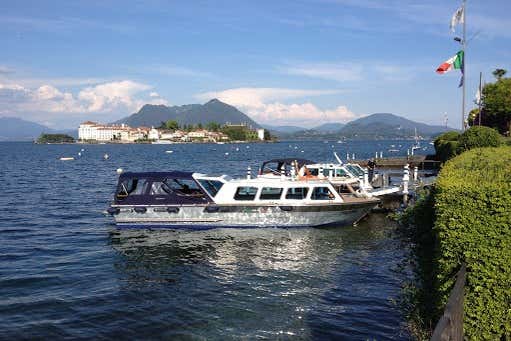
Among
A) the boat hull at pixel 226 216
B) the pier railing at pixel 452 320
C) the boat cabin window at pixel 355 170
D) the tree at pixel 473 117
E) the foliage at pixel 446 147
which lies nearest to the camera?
the pier railing at pixel 452 320

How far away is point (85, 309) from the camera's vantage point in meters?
13.3

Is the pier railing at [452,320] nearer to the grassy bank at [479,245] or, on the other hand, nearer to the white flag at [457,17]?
the grassy bank at [479,245]

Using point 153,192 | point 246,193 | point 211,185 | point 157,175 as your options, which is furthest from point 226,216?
point 157,175

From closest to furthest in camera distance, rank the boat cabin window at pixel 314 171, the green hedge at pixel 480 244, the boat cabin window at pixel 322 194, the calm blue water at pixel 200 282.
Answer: the green hedge at pixel 480 244 < the calm blue water at pixel 200 282 < the boat cabin window at pixel 322 194 < the boat cabin window at pixel 314 171

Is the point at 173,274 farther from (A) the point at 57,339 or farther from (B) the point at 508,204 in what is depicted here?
(B) the point at 508,204

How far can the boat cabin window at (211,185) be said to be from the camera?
78.9 feet

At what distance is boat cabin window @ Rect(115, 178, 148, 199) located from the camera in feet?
79.4

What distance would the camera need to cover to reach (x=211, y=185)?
2430cm

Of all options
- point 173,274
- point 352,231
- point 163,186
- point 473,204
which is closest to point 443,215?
point 473,204

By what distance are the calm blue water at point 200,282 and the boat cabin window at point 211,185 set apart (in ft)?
6.65

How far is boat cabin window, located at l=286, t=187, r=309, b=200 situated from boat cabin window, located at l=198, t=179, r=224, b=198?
140 inches

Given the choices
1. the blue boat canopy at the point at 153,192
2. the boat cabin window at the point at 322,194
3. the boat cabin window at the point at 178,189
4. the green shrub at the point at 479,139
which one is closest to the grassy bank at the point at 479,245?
the boat cabin window at the point at 322,194

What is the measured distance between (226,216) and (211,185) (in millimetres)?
1855

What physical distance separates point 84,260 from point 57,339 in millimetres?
7649
